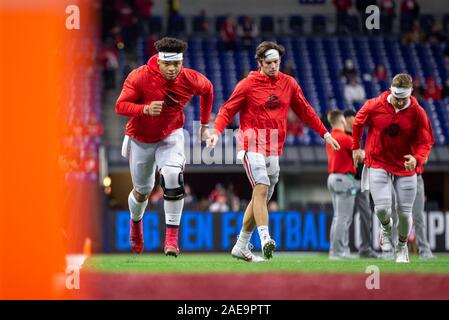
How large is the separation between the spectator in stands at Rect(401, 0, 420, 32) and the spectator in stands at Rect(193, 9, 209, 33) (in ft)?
16.5

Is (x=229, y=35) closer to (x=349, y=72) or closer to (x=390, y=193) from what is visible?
(x=349, y=72)

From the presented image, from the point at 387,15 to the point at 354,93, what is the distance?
175 inches

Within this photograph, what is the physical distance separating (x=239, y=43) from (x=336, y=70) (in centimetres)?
280

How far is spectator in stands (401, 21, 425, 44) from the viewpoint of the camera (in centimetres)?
2547

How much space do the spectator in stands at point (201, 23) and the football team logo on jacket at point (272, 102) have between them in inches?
642

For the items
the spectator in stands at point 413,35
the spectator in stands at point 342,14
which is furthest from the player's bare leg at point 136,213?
the spectator in stands at point 342,14

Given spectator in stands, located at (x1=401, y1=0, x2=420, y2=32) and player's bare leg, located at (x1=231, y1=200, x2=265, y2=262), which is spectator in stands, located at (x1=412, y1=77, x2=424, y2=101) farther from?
player's bare leg, located at (x1=231, y1=200, x2=265, y2=262)

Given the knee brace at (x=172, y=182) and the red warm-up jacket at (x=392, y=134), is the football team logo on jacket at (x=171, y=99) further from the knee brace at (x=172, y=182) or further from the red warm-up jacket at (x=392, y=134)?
the red warm-up jacket at (x=392, y=134)

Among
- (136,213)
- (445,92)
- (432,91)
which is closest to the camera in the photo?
(136,213)

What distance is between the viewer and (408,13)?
26.0m

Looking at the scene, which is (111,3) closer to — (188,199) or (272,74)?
(188,199)

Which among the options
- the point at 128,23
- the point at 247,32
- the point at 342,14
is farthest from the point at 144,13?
the point at 342,14

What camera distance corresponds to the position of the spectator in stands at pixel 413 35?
2547cm

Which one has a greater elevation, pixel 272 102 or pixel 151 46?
pixel 151 46
